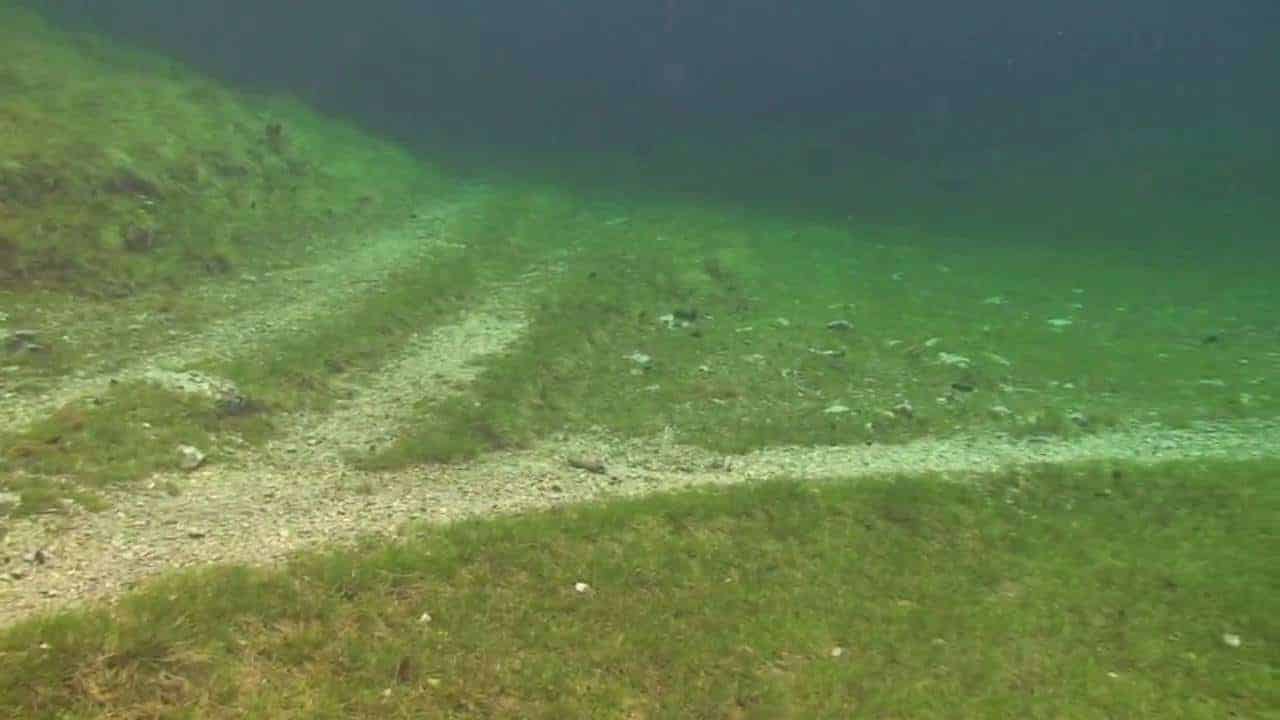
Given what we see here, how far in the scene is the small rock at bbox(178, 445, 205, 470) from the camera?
26.9 meters

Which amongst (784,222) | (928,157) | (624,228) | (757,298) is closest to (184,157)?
(624,228)

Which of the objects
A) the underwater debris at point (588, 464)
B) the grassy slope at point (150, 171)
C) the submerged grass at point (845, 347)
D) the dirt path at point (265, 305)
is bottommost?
the submerged grass at point (845, 347)

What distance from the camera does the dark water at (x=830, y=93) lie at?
3307 inches

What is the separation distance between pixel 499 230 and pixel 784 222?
2488 centimetres

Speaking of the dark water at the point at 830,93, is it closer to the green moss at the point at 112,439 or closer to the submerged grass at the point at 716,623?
the submerged grass at the point at 716,623

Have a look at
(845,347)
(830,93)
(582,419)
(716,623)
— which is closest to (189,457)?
(582,419)

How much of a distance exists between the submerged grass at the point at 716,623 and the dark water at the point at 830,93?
5550 centimetres

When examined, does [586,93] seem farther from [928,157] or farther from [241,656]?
[241,656]

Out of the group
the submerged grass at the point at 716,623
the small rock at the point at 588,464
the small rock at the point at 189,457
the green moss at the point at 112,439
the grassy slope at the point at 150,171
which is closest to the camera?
the submerged grass at the point at 716,623

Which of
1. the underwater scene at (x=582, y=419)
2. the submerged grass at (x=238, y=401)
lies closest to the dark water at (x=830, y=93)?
the underwater scene at (x=582, y=419)

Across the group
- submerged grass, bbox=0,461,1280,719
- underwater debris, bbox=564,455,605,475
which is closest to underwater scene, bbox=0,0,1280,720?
submerged grass, bbox=0,461,1280,719

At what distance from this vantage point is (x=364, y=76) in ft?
315

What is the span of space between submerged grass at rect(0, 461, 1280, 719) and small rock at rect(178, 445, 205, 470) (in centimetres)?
746

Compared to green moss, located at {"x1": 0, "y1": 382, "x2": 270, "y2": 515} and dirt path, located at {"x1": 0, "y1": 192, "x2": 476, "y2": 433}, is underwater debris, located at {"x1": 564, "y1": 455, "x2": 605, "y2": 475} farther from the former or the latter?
dirt path, located at {"x1": 0, "y1": 192, "x2": 476, "y2": 433}
